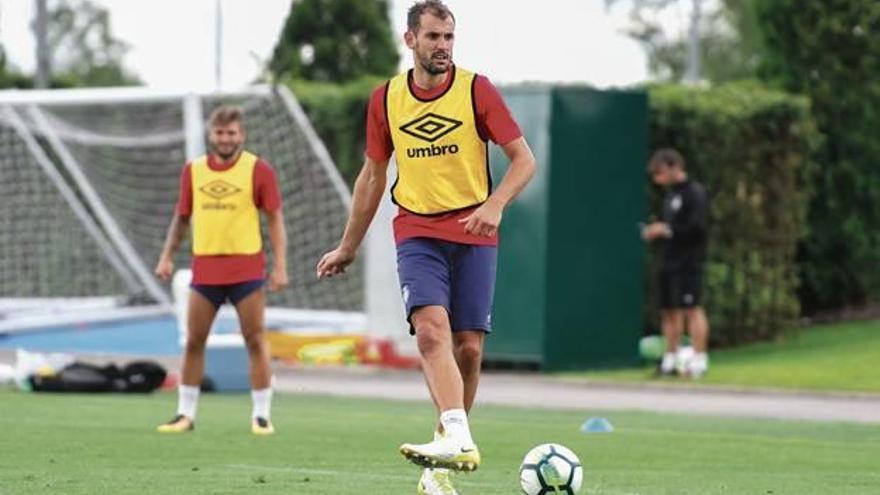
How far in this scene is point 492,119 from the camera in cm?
1080

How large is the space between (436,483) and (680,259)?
13.6 m

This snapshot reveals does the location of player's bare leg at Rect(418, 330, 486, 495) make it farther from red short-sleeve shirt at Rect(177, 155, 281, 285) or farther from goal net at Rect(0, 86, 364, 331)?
goal net at Rect(0, 86, 364, 331)

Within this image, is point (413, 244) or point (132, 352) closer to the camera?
point (413, 244)

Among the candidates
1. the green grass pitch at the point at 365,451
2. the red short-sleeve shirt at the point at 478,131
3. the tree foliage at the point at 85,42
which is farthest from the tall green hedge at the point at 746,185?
the tree foliage at the point at 85,42

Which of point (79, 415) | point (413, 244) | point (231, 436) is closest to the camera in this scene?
point (413, 244)

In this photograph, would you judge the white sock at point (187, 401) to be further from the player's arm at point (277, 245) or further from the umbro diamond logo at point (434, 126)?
the umbro diamond logo at point (434, 126)

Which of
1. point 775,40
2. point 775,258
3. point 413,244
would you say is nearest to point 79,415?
point 413,244

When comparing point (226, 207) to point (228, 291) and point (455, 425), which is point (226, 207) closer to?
point (228, 291)

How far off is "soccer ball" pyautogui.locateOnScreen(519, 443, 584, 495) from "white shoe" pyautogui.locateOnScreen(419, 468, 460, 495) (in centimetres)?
51

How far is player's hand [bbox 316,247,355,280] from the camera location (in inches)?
436

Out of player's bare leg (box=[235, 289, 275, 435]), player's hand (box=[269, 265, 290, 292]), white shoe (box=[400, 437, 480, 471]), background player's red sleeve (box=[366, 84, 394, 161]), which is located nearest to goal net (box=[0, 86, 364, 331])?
player's hand (box=[269, 265, 290, 292])

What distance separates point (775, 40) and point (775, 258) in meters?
3.80

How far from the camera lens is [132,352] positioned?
24.3 metres

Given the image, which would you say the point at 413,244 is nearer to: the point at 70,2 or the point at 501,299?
the point at 501,299
